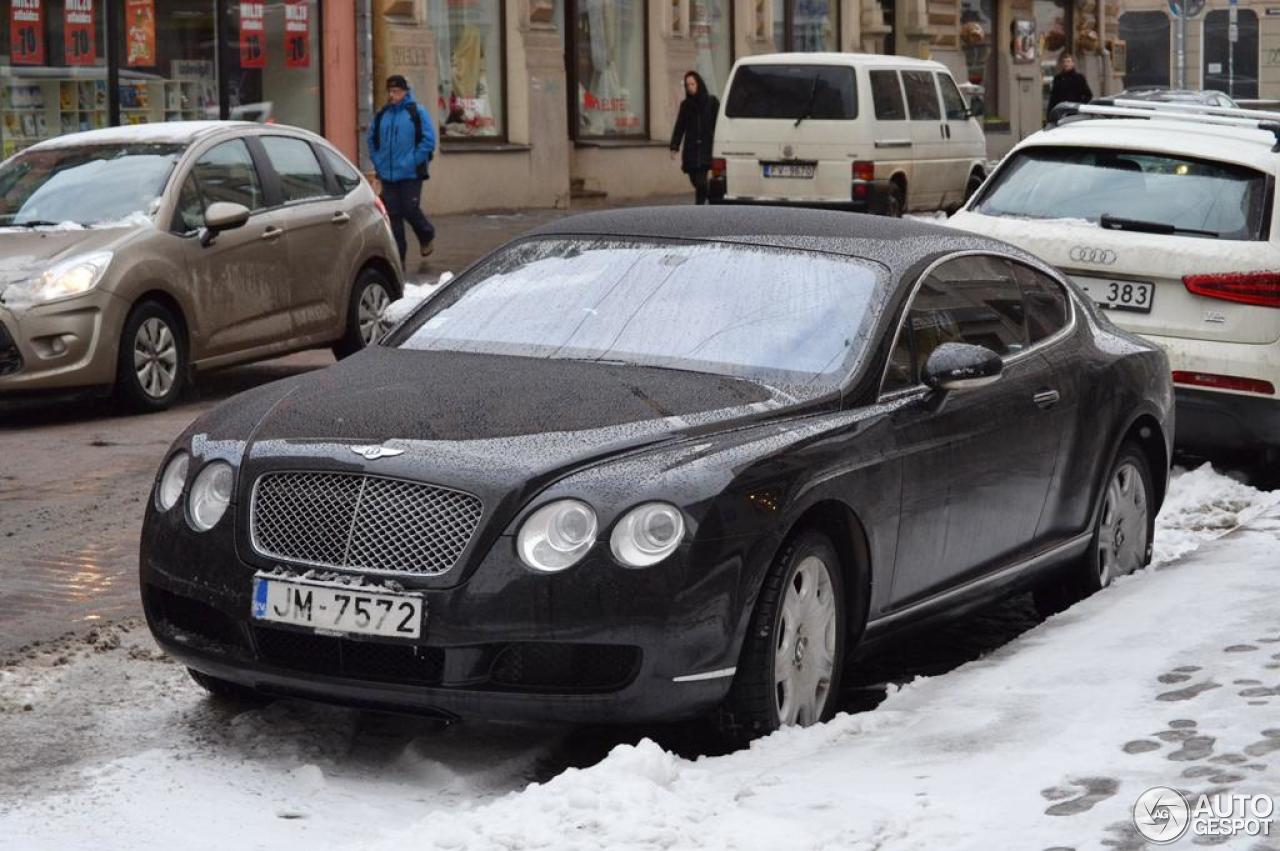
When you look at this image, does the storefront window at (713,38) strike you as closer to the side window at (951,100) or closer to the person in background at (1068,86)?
the person in background at (1068,86)

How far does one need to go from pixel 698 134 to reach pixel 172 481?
20493 mm

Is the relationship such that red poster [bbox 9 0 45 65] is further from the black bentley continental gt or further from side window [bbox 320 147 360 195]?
the black bentley continental gt

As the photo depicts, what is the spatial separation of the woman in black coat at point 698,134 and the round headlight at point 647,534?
2070cm

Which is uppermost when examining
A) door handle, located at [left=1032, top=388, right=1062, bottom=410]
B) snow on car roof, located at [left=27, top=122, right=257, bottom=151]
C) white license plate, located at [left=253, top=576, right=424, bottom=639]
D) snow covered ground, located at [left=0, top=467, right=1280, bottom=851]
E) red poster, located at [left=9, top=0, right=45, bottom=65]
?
red poster, located at [left=9, top=0, right=45, bottom=65]

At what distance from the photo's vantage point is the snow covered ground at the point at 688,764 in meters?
5.09

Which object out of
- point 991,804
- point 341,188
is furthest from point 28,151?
point 991,804

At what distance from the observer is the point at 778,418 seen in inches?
246

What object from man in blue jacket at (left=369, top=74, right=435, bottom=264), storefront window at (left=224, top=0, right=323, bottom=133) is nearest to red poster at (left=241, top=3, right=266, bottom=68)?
storefront window at (left=224, top=0, right=323, bottom=133)

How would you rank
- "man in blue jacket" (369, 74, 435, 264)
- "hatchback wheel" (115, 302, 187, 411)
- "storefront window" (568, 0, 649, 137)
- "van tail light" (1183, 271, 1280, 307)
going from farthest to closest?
"storefront window" (568, 0, 649, 137)
"man in blue jacket" (369, 74, 435, 264)
"hatchback wheel" (115, 302, 187, 411)
"van tail light" (1183, 271, 1280, 307)

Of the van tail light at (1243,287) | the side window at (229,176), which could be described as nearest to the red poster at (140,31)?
the side window at (229,176)

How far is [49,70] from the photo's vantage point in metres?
23.1

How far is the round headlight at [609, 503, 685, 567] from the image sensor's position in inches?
221

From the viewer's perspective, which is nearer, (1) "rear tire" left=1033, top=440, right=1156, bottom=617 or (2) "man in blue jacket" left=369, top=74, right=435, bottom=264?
(1) "rear tire" left=1033, top=440, right=1156, bottom=617

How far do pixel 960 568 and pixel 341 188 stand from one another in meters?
8.49
